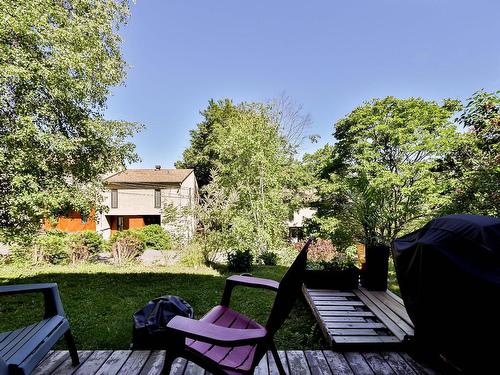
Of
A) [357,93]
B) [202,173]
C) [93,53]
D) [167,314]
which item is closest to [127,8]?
[93,53]

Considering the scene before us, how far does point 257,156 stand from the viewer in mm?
9258

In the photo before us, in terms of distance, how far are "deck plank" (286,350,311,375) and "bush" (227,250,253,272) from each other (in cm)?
529

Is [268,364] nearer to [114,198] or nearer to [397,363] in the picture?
[397,363]

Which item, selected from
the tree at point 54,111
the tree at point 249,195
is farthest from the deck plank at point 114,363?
the tree at point 249,195

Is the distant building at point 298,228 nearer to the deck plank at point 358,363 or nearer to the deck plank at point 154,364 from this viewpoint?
the deck plank at point 358,363

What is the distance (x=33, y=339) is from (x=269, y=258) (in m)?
7.63

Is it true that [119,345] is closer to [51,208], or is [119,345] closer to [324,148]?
[51,208]

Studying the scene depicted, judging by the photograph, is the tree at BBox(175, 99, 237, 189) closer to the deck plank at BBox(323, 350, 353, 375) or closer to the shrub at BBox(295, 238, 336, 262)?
the shrub at BBox(295, 238, 336, 262)

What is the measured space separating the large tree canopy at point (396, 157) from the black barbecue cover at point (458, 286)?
476 centimetres

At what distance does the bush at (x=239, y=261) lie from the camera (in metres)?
7.66

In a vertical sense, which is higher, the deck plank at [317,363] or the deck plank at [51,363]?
the deck plank at [51,363]

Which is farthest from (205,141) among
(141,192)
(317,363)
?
(317,363)

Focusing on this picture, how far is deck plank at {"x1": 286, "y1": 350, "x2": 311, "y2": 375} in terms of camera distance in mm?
2156

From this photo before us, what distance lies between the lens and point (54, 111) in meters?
6.02
